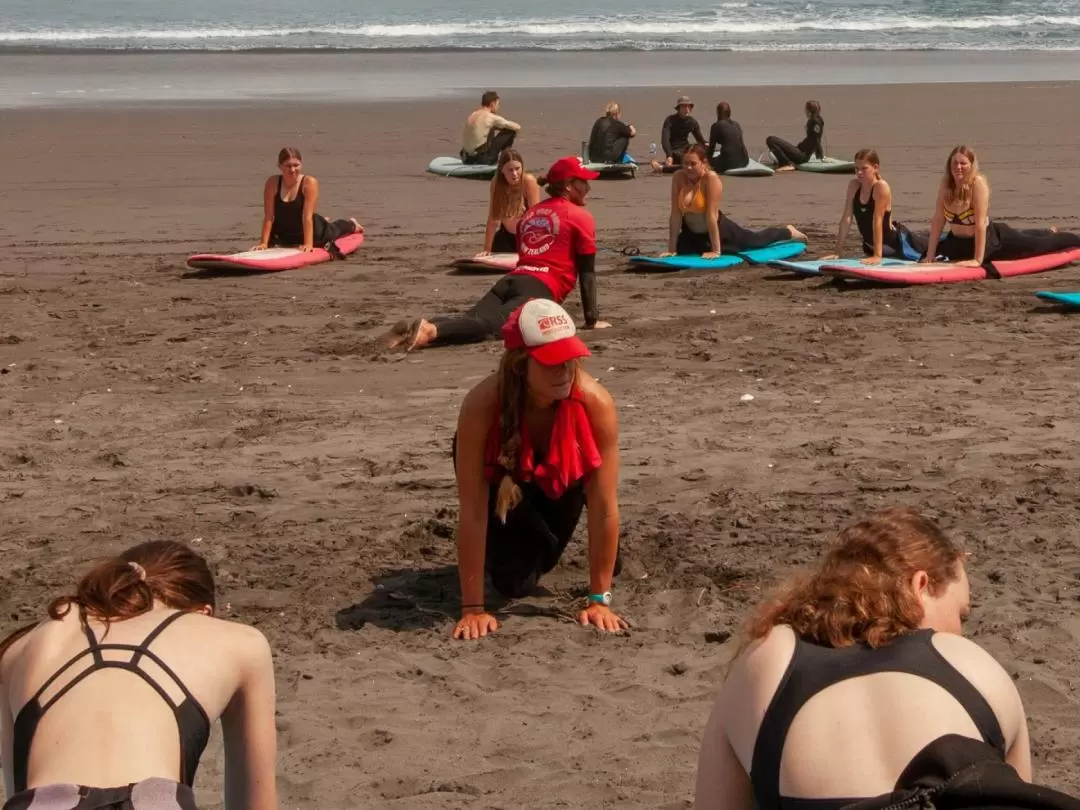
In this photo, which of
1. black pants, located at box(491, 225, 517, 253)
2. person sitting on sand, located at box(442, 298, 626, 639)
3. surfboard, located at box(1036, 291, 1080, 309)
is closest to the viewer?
person sitting on sand, located at box(442, 298, 626, 639)

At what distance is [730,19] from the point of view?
50.5m

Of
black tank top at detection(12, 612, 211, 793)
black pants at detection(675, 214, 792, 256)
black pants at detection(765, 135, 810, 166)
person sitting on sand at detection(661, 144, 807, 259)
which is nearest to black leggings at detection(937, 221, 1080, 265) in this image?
person sitting on sand at detection(661, 144, 807, 259)

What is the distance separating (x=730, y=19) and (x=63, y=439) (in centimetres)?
4561

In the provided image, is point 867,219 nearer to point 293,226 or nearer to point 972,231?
point 972,231

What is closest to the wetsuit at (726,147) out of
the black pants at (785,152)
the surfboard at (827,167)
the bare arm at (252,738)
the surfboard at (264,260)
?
the black pants at (785,152)

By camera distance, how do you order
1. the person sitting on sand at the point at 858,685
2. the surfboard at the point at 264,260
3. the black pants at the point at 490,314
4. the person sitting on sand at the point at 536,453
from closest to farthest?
the person sitting on sand at the point at 858,685, the person sitting on sand at the point at 536,453, the black pants at the point at 490,314, the surfboard at the point at 264,260

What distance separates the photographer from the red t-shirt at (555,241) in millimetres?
9938

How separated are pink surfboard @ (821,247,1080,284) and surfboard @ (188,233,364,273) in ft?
14.6

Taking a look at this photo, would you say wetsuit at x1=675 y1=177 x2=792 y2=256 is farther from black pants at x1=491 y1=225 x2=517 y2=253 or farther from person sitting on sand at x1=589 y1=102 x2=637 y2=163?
person sitting on sand at x1=589 y1=102 x2=637 y2=163

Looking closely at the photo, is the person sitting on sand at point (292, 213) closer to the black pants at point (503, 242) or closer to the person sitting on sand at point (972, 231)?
the black pants at point (503, 242)

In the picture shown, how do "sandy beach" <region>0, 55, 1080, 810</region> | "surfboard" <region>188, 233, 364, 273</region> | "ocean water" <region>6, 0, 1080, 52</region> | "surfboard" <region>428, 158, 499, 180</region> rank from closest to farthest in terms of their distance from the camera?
"sandy beach" <region>0, 55, 1080, 810</region> → "surfboard" <region>188, 233, 364, 273</region> → "surfboard" <region>428, 158, 499, 180</region> → "ocean water" <region>6, 0, 1080, 52</region>

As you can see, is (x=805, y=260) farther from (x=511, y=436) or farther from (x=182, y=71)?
(x=182, y=71)

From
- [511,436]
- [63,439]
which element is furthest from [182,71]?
[511,436]

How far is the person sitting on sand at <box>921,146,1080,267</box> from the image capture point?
463 inches
